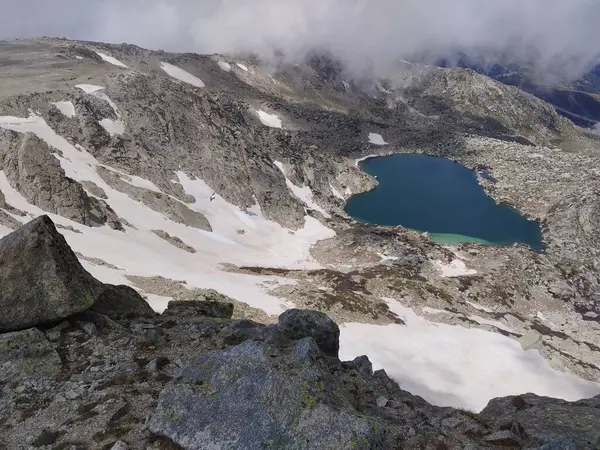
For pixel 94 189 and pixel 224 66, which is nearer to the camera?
pixel 94 189

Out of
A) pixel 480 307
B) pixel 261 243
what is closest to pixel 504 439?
pixel 480 307

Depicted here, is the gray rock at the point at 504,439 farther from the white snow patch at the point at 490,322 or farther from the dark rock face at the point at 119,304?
the white snow patch at the point at 490,322

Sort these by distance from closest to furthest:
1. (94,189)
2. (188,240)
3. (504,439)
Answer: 1. (504,439)
2. (94,189)
3. (188,240)

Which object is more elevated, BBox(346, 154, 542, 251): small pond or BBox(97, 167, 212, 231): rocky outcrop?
BBox(346, 154, 542, 251): small pond

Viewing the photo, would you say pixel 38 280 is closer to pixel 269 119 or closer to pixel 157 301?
pixel 157 301

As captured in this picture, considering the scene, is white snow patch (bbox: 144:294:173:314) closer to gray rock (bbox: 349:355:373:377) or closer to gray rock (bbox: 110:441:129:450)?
gray rock (bbox: 349:355:373:377)

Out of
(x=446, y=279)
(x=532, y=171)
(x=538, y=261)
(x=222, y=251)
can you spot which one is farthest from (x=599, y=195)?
(x=222, y=251)

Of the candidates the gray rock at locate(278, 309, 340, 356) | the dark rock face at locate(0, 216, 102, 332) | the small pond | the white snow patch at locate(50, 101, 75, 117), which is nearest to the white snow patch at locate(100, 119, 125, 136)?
the white snow patch at locate(50, 101, 75, 117)
